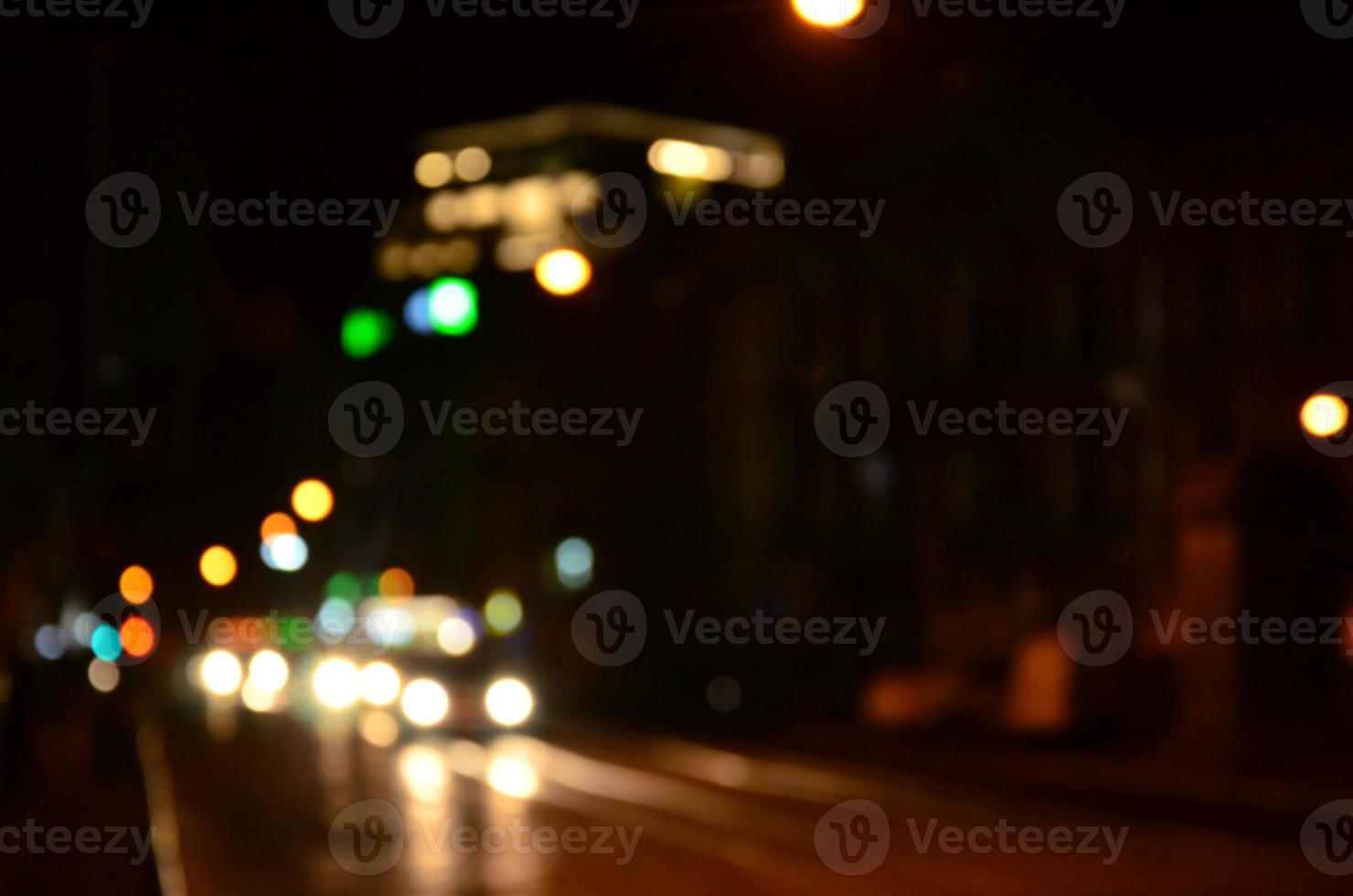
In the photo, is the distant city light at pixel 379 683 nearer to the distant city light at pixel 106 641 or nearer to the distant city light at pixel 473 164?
the distant city light at pixel 106 641

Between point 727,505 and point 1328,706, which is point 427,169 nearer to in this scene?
point 727,505

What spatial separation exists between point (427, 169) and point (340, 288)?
8674 centimetres

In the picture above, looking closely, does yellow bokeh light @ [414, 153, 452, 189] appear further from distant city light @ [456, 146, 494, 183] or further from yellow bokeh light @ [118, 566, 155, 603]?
yellow bokeh light @ [118, 566, 155, 603]

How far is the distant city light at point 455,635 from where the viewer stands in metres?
23.1

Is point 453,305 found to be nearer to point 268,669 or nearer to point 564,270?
point 564,270

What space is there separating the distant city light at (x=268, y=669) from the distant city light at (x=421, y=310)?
15574mm

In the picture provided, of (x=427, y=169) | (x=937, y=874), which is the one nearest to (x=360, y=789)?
(x=937, y=874)

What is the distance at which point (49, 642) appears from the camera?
945 inches

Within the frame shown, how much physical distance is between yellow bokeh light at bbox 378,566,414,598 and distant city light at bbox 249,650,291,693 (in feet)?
11.7

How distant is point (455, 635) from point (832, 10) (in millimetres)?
15009

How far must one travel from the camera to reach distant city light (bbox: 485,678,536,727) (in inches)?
900

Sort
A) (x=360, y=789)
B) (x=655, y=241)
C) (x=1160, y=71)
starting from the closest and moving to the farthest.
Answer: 1. (x=360, y=789)
2. (x=1160, y=71)
3. (x=655, y=241)

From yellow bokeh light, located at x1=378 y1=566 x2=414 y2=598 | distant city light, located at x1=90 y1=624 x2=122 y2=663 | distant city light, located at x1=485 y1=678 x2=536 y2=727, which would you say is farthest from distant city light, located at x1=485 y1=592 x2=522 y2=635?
distant city light, located at x1=90 y1=624 x2=122 y2=663

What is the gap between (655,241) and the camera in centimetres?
4519
